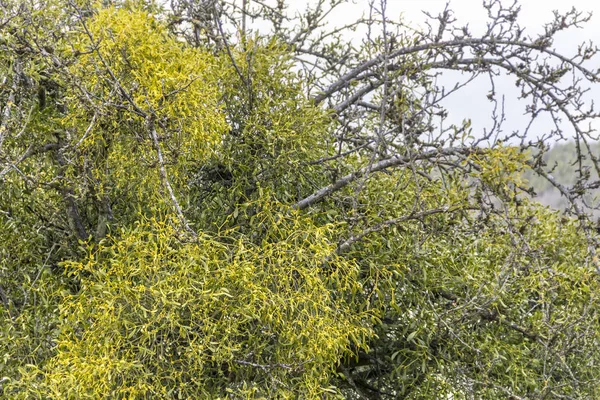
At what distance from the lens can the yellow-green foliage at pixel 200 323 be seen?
1.17 metres

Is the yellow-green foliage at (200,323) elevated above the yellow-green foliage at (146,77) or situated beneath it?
situated beneath

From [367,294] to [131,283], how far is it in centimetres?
45

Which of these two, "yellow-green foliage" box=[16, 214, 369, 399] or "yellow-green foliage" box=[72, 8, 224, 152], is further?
"yellow-green foliage" box=[72, 8, 224, 152]

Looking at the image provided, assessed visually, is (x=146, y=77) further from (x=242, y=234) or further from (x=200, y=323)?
(x=200, y=323)

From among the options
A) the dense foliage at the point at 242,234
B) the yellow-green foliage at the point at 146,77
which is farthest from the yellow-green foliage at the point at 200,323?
the yellow-green foliage at the point at 146,77

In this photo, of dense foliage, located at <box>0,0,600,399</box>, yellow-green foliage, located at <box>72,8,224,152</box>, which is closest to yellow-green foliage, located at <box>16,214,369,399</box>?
dense foliage, located at <box>0,0,600,399</box>

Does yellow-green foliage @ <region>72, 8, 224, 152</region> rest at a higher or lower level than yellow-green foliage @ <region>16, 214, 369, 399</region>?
higher

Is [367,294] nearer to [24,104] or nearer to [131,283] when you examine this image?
[131,283]

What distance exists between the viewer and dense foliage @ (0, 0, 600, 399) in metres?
1.21

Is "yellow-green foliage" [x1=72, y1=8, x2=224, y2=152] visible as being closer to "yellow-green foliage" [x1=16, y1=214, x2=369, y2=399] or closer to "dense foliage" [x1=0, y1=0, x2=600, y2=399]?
"dense foliage" [x1=0, y1=0, x2=600, y2=399]

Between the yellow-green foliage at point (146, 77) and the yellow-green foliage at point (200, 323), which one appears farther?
the yellow-green foliage at point (146, 77)

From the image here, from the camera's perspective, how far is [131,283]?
1236 millimetres

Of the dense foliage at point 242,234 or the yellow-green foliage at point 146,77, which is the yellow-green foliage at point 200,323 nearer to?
the dense foliage at point 242,234

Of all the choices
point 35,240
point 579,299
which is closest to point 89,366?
point 35,240
